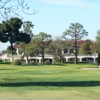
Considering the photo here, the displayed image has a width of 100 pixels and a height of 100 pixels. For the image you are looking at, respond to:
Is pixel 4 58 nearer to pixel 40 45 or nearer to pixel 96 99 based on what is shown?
pixel 40 45

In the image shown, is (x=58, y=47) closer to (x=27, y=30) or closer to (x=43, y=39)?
(x=43, y=39)

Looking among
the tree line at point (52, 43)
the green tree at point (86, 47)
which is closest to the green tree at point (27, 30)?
the tree line at point (52, 43)

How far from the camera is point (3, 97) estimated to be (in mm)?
20688

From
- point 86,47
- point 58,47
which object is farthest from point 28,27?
point 86,47

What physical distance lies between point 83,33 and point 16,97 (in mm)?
107491

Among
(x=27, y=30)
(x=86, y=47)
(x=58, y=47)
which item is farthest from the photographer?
(x=86, y=47)

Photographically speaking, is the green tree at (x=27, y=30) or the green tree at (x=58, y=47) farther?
the green tree at (x=58, y=47)

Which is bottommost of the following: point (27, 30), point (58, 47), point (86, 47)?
point (58, 47)

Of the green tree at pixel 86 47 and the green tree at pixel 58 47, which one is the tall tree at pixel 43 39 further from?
the green tree at pixel 86 47

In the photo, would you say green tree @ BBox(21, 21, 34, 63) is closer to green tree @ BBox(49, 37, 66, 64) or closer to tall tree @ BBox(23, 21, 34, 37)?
tall tree @ BBox(23, 21, 34, 37)

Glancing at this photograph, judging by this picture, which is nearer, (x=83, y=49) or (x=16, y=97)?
(x=16, y=97)

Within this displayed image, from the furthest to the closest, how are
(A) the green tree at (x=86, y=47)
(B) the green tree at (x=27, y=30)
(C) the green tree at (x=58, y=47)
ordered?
(A) the green tree at (x=86, y=47) → (C) the green tree at (x=58, y=47) → (B) the green tree at (x=27, y=30)

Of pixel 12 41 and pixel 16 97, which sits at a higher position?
pixel 12 41

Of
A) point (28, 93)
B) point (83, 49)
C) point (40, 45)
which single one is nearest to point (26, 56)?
point (40, 45)
